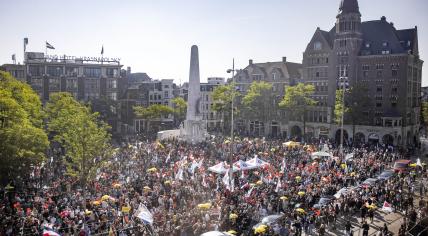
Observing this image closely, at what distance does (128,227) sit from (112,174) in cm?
1298

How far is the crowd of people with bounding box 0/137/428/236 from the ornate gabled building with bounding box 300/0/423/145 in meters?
23.9

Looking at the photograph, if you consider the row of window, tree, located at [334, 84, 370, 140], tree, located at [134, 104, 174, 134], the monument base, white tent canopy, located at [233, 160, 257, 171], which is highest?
the row of window

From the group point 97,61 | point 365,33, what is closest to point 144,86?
point 97,61

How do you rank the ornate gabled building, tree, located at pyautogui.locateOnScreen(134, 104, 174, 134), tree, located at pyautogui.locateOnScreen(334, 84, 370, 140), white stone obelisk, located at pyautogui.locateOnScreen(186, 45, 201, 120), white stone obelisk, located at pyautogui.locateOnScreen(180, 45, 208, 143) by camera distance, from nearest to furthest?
white stone obelisk, located at pyautogui.locateOnScreen(186, 45, 201, 120) → white stone obelisk, located at pyautogui.locateOnScreen(180, 45, 208, 143) → tree, located at pyautogui.locateOnScreen(334, 84, 370, 140) → the ornate gabled building → tree, located at pyautogui.locateOnScreen(134, 104, 174, 134)

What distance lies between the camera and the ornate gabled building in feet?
207

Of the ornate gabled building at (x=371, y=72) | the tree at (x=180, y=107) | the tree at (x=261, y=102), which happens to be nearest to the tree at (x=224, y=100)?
the tree at (x=261, y=102)

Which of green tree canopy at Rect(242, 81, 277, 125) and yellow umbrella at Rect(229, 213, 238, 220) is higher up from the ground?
green tree canopy at Rect(242, 81, 277, 125)

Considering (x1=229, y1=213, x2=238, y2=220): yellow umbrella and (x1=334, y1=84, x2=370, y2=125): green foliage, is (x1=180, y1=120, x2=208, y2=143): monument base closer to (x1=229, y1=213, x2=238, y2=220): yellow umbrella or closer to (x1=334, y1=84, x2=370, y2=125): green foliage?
(x1=334, y1=84, x2=370, y2=125): green foliage

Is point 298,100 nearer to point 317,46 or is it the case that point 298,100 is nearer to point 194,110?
point 317,46

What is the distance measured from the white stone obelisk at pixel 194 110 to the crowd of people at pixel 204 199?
48.7 ft

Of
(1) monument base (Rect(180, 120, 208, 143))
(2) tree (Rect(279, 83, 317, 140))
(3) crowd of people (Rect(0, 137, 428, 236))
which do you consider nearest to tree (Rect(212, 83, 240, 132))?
(2) tree (Rect(279, 83, 317, 140))

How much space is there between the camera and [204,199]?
28.9 metres

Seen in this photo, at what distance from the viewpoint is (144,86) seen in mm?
93375

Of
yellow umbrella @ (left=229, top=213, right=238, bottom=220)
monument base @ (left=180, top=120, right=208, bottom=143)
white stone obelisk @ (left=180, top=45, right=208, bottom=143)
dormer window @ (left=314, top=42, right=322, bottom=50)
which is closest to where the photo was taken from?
yellow umbrella @ (left=229, top=213, right=238, bottom=220)
